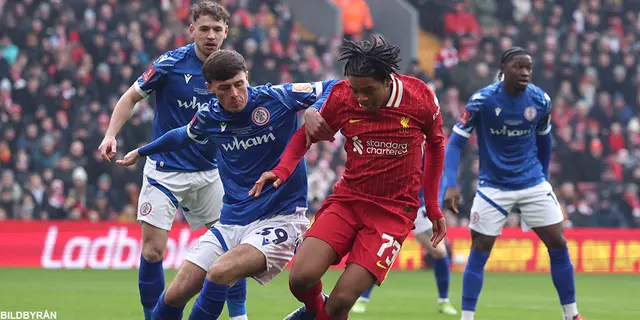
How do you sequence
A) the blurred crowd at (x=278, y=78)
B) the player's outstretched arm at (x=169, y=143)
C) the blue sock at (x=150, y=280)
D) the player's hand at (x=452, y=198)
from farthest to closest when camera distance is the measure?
1. the blurred crowd at (x=278, y=78)
2. the player's hand at (x=452, y=198)
3. the blue sock at (x=150, y=280)
4. the player's outstretched arm at (x=169, y=143)

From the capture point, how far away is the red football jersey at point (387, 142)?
7.37 metres

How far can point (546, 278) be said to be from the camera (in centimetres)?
1741

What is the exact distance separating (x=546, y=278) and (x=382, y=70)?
11.0 m

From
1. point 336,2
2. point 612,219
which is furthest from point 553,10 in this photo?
point 612,219

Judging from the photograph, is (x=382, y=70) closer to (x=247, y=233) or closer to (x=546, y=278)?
(x=247, y=233)

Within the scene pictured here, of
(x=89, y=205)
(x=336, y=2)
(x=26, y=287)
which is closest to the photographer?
(x=26, y=287)

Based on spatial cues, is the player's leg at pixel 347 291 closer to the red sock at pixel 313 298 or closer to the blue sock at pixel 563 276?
the red sock at pixel 313 298

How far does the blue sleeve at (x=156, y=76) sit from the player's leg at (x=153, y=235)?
0.75 meters

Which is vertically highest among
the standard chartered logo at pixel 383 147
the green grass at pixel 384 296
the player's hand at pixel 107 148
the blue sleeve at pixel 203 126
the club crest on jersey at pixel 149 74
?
the club crest on jersey at pixel 149 74

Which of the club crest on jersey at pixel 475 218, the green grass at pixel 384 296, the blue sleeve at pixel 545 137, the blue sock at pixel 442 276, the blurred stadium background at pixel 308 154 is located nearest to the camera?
the club crest on jersey at pixel 475 218

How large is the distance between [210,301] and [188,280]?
0.96ft

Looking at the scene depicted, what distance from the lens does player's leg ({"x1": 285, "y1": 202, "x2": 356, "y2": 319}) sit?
23.8ft

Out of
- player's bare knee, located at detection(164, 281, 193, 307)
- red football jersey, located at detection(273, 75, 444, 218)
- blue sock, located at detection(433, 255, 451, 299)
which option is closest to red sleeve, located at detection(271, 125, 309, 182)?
red football jersey, located at detection(273, 75, 444, 218)

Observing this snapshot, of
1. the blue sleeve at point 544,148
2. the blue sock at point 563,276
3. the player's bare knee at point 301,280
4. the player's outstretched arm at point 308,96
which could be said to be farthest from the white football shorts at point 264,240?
the blue sleeve at point 544,148
